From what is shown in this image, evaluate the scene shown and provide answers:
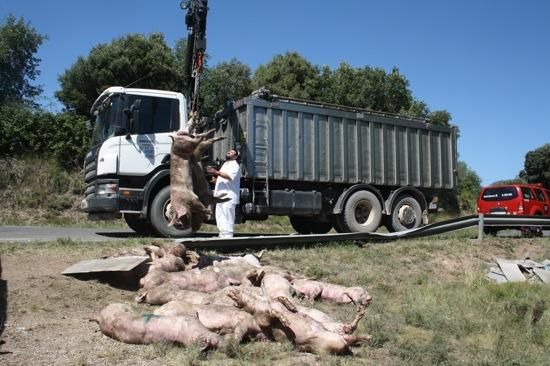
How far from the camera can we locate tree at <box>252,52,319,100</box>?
37.7 metres

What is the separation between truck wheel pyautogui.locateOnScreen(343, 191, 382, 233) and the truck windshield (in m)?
5.64

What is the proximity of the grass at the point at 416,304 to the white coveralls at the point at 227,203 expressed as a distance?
3.17 ft

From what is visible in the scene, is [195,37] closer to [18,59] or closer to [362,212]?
[362,212]

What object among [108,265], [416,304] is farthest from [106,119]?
[416,304]

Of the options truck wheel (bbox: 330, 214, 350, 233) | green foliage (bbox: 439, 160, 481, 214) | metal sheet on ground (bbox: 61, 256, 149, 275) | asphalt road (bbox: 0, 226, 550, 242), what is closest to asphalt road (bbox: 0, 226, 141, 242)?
asphalt road (bbox: 0, 226, 550, 242)

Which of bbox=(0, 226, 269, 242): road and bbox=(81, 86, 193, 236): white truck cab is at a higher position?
bbox=(81, 86, 193, 236): white truck cab

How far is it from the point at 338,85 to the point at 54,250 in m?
30.5

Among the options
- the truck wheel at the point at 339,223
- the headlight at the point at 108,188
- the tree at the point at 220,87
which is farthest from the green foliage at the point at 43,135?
the truck wheel at the point at 339,223

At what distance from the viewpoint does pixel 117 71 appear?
95.7 ft

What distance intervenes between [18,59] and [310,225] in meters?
27.9

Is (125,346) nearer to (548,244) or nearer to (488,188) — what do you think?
(548,244)

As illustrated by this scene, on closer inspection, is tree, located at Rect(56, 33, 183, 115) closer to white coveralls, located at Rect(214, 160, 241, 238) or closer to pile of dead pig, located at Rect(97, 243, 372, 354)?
white coveralls, located at Rect(214, 160, 241, 238)

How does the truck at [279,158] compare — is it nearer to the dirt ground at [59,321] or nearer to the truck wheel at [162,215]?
the truck wheel at [162,215]

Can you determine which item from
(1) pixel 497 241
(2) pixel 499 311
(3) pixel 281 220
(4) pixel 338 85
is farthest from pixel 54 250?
(4) pixel 338 85
